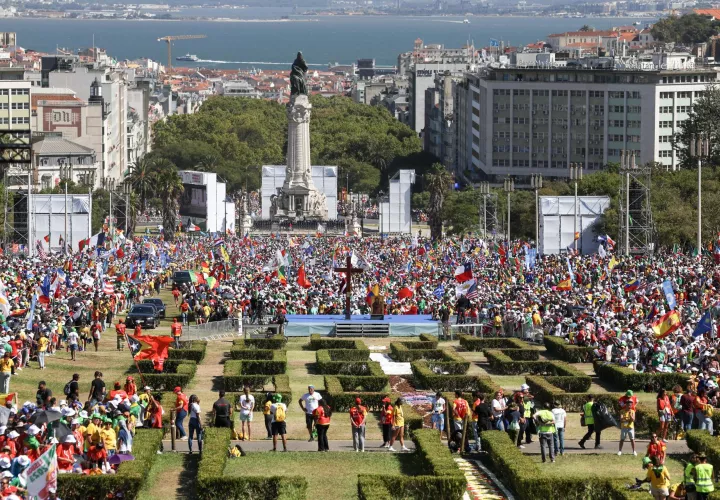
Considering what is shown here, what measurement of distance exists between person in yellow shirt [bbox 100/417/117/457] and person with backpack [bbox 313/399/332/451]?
217 inches

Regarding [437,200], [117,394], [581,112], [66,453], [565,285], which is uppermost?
[581,112]

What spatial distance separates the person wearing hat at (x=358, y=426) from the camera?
40.5 m

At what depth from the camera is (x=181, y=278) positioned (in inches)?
3482

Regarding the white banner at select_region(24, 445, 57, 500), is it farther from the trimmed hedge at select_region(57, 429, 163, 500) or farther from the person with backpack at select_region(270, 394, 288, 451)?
the person with backpack at select_region(270, 394, 288, 451)

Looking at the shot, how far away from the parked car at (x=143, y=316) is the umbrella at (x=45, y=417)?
109ft

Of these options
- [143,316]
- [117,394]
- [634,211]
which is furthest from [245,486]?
[634,211]

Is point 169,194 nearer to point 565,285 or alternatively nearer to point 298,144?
point 298,144

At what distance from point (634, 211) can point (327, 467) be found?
6035 centimetres

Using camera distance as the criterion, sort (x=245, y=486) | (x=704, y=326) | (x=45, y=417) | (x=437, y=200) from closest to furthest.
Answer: (x=45, y=417), (x=245, y=486), (x=704, y=326), (x=437, y=200)

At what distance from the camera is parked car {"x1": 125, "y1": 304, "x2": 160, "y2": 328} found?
69312 millimetres

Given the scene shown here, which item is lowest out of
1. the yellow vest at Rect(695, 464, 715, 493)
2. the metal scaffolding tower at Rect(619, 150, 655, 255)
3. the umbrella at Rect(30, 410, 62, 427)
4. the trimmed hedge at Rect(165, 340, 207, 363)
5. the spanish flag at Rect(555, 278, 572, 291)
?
the trimmed hedge at Rect(165, 340, 207, 363)

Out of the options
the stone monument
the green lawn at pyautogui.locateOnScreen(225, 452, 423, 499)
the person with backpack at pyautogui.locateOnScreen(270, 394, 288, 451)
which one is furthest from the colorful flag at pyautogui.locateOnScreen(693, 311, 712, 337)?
the stone monument

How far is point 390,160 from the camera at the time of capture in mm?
195750

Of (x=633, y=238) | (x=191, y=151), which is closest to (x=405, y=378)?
(x=633, y=238)
